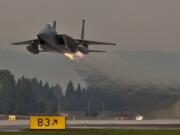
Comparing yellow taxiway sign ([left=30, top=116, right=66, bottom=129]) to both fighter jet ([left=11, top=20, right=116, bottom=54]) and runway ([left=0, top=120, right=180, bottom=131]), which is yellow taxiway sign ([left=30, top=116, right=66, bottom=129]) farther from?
fighter jet ([left=11, top=20, right=116, bottom=54])

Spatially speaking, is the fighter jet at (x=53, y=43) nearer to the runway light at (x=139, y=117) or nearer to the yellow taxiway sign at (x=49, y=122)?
the yellow taxiway sign at (x=49, y=122)

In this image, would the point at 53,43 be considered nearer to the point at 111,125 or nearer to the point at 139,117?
the point at 111,125

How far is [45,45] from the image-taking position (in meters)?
89.8

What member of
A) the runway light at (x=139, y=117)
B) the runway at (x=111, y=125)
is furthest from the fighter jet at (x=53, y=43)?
the runway light at (x=139, y=117)

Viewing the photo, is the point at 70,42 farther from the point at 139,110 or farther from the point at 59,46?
the point at 139,110

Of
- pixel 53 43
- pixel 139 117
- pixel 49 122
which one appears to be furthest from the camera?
pixel 139 117

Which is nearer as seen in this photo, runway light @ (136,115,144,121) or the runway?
the runway

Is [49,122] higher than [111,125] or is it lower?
lower

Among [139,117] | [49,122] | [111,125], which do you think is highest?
[139,117]

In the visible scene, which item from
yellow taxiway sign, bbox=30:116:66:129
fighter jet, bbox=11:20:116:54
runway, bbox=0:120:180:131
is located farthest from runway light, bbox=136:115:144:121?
yellow taxiway sign, bbox=30:116:66:129

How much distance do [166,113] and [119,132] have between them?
50.9m

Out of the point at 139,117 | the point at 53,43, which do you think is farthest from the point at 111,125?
the point at 139,117

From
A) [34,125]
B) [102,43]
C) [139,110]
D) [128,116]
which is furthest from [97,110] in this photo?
[34,125]

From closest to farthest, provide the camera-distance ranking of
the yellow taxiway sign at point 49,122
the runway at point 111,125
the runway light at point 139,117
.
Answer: the yellow taxiway sign at point 49,122 < the runway at point 111,125 < the runway light at point 139,117
